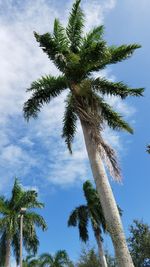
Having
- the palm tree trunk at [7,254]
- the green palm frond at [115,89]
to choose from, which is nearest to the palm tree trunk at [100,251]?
the palm tree trunk at [7,254]

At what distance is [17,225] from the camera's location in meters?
26.4

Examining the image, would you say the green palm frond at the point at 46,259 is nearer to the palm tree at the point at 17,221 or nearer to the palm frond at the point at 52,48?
the palm tree at the point at 17,221

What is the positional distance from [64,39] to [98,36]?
166 centimetres

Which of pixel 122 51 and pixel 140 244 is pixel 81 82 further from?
pixel 140 244

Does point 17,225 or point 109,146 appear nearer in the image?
point 109,146

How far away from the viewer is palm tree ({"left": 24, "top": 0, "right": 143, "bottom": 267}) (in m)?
14.3

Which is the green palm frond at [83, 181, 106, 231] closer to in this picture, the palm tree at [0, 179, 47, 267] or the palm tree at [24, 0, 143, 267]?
the palm tree at [0, 179, 47, 267]

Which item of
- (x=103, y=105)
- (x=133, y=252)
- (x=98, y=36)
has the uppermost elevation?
(x=133, y=252)

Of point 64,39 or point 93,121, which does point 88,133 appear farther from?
point 64,39

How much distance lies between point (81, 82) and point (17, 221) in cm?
1414

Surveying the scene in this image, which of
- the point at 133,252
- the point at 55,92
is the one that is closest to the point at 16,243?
the point at 55,92

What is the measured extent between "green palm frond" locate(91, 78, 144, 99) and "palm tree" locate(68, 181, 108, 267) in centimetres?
2037

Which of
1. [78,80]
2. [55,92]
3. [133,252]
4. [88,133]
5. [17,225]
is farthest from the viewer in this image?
[133,252]

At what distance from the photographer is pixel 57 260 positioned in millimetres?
45938
